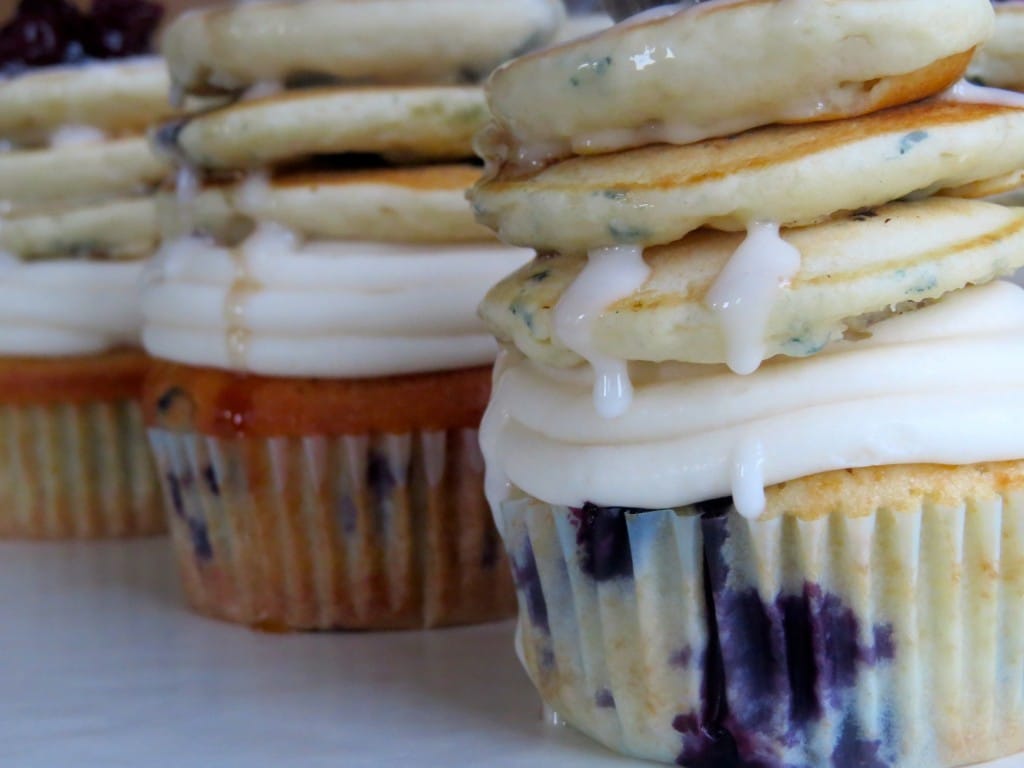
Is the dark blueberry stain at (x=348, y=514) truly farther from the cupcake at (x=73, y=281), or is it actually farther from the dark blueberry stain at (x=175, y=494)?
the cupcake at (x=73, y=281)

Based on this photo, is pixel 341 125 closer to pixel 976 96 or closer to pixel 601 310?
pixel 601 310

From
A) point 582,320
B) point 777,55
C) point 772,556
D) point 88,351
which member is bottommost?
point 88,351

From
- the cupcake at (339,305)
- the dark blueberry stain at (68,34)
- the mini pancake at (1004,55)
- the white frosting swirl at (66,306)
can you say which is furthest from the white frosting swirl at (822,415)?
the dark blueberry stain at (68,34)

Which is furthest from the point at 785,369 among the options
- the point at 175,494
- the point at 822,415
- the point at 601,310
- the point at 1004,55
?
the point at 175,494

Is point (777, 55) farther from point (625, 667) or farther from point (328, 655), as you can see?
point (328, 655)

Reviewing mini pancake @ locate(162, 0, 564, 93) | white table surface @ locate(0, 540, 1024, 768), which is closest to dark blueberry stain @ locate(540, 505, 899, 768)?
white table surface @ locate(0, 540, 1024, 768)

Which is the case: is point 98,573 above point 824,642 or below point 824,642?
below

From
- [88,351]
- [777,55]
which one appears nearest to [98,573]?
[88,351]
